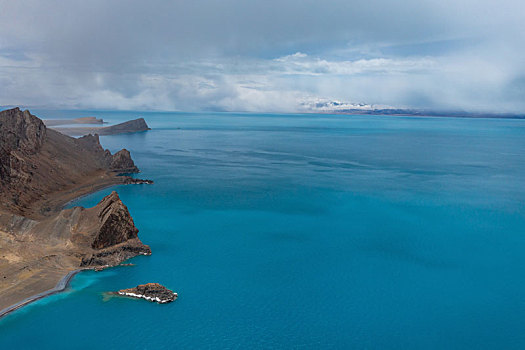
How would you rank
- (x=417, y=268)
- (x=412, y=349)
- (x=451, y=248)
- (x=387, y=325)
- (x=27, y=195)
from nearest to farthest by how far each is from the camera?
(x=412, y=349), (x=387, y=325), (x=417, y=268), (x=451, y=248), (x=27, y=195)

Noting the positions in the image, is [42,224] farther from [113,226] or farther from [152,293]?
[152,293]

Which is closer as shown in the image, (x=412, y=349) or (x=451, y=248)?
(x=412, y=349)

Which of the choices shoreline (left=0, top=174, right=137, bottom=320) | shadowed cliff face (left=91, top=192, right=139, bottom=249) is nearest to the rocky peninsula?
shadowed cliff face (left=91, top=192, right=139, bottom=249)

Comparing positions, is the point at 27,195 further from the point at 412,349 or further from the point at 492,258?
the point at 492,258

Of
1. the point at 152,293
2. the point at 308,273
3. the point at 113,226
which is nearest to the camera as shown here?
the point at 152,293

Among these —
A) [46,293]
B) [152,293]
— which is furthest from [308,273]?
[46,293]

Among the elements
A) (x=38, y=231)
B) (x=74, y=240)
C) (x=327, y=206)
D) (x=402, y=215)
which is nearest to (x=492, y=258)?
(x=402, y=215)
